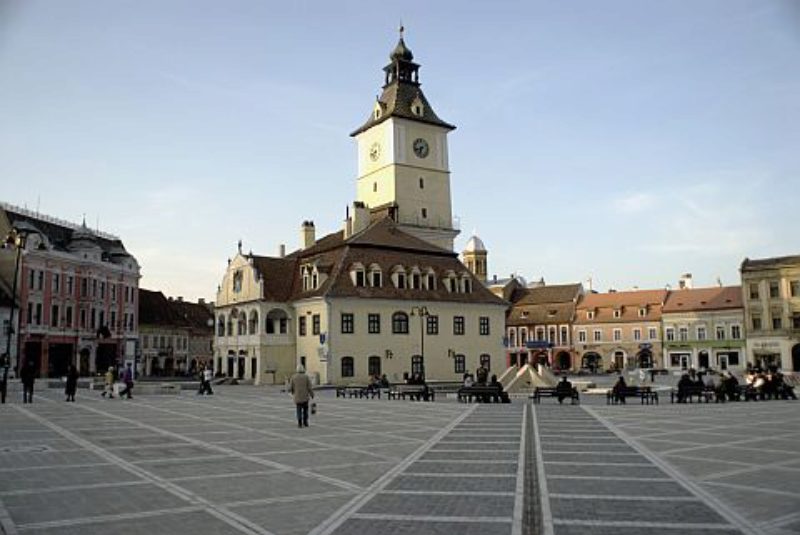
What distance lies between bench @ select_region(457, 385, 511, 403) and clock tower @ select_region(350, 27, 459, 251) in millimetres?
35777

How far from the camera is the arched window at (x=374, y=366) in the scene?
2002 inches

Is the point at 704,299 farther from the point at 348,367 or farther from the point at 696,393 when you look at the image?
the point at 696,393

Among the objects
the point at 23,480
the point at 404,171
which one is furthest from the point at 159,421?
the point at 404,171

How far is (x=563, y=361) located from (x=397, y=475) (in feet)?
263

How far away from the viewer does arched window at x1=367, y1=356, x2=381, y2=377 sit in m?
50.8

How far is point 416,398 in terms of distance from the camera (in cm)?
3469

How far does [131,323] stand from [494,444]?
6254 centimetres

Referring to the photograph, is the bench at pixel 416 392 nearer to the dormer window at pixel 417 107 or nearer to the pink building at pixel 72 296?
the pink building at pixel 72 296

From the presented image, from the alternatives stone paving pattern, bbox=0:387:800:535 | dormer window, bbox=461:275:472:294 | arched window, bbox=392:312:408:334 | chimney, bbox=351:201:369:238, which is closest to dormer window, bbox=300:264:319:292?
arched window, bbox=392:312:408:334

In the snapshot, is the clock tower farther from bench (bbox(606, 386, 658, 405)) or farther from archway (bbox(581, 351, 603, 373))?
bench (bbox(606, 386, 658, 405))

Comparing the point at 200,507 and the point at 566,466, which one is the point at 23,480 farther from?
the point at 566,466

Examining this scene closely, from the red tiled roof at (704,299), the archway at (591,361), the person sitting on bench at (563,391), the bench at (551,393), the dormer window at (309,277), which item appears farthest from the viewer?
the archway at (591,361)

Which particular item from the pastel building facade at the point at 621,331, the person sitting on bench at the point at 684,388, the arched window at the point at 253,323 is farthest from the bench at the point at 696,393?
the pastel building facade at the point at 621,331

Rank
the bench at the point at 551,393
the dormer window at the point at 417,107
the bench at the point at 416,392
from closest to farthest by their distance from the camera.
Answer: the bench at the point at 551,393, the bench at the point at 416,392, the dormer window at the point at 417,107
